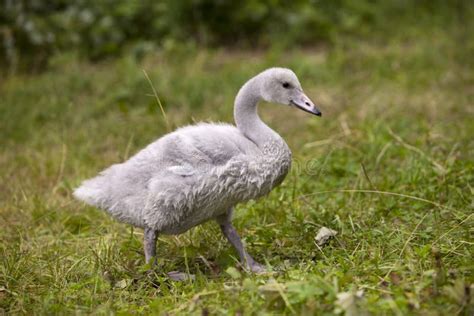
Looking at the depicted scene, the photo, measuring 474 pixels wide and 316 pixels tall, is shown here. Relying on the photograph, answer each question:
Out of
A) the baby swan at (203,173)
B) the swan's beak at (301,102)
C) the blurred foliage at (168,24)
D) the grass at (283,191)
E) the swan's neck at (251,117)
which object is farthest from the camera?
the blurred foliage at (168,24)

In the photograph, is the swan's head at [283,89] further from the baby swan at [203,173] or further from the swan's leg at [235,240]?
the swan's leg at [235,240]

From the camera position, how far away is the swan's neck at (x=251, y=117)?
3781 mm

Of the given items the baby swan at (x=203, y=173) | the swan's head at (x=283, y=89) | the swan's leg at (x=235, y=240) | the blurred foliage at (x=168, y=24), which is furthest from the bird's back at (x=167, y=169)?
the blurred foliage at (x=168, y=24)

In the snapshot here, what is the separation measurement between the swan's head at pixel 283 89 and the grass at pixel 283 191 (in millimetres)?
693

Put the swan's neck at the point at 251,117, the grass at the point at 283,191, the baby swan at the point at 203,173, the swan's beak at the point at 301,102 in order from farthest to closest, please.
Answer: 1. the swan's beak at the point at 301,102
2. the swan's neck at the point at 251,117
3. the baby swan at the point at 203,173
4. the grass at the point at 283,191

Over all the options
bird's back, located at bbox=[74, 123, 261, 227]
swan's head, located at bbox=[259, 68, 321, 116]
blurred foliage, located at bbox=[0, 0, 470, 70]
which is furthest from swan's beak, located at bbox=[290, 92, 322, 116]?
blurred foliage, located at bbox=[0, 0, 470, 70]

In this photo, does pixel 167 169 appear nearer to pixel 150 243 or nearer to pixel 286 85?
pixel 150 243

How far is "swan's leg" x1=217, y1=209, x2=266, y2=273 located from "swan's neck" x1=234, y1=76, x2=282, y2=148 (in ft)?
1.59

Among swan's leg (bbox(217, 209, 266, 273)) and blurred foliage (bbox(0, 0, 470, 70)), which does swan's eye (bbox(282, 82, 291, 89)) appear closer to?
swan's leg (bbox(217, 209, 266, 273))

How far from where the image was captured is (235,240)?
394cm

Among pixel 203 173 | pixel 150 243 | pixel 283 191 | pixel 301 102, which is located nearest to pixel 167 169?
pixel 203 173

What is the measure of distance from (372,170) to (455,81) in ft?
8.71

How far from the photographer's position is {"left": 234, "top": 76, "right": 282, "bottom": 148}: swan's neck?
3.78 meters

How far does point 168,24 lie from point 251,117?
5018 mm
